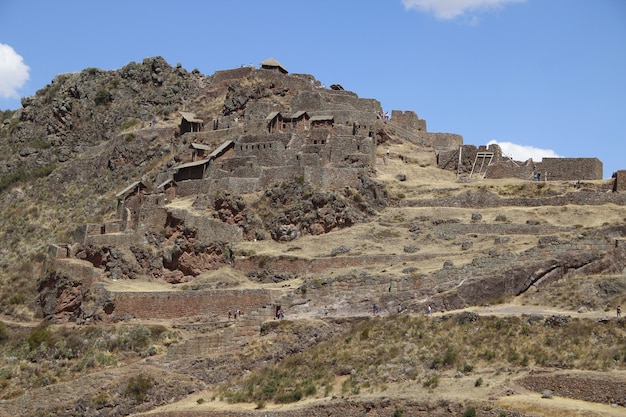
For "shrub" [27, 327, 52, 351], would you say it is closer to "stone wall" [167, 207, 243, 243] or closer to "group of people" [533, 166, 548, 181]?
"stone wall" [167, 207, 243, 243]

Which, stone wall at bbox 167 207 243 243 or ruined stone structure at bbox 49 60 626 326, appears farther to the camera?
stone wall at bbox 167 207 243 243

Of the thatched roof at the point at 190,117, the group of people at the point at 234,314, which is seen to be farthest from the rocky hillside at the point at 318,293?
the thatched roof at the point at 190,117

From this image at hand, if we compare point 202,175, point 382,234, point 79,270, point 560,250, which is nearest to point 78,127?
point 202,175

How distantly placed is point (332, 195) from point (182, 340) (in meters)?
12.3

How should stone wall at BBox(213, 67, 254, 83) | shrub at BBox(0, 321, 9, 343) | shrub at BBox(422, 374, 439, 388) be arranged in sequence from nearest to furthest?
shrub at BBox(422, 374, 439, 388), shrub at BBox(0, 321, 9, 343), stone wall at BBox(213, 67, 254, 83)

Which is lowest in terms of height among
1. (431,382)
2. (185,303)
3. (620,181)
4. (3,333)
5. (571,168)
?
(3,333)

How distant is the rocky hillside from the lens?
3209 centimetres

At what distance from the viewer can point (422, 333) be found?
116 ft

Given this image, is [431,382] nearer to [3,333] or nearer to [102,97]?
[3,333]

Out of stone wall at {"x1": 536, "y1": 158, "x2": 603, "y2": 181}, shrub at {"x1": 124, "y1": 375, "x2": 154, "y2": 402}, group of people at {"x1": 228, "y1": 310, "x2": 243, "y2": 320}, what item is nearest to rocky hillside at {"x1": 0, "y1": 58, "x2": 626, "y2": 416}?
shrub at {"x1": 124, "y1": 375, "x2": 154, "y2": 402}

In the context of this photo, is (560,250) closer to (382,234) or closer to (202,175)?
(382,234)

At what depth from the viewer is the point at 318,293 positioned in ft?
136

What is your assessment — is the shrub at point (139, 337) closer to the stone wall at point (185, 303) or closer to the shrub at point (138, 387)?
the stone wall at point (185, 303)

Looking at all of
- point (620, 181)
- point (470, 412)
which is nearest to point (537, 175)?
point (620, 181)
